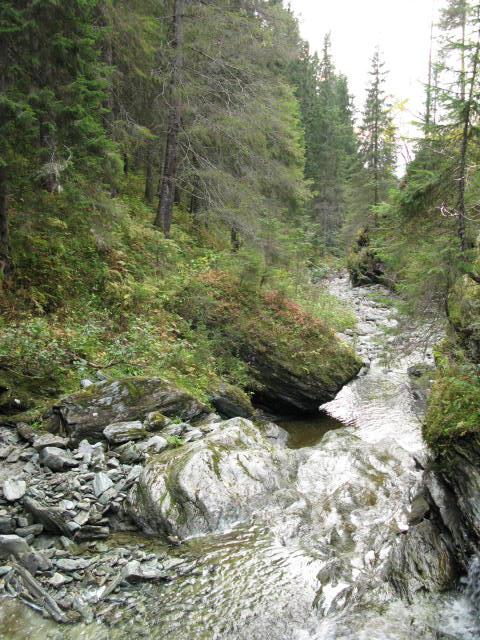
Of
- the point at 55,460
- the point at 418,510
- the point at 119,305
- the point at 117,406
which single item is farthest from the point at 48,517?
the point at 119,305

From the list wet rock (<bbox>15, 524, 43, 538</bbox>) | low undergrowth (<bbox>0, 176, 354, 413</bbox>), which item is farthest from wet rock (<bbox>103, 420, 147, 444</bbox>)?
wet rock (<bbox>15, 524, 43, 538</bbox>)

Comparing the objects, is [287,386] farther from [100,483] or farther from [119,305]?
[100,483]

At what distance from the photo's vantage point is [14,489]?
5.84m

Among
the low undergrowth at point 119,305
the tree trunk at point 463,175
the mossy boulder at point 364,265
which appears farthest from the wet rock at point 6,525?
the mossy boulder at point 364,265

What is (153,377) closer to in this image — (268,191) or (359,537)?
(359,537)

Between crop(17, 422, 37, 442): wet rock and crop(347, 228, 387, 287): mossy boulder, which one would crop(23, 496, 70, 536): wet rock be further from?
crop(347, 228, 387, 287): mossy boulder

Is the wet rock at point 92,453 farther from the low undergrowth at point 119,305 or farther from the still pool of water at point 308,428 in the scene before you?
the still pool of water at point 308,428

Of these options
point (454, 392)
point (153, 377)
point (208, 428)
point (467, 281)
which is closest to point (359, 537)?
point (454, 392)

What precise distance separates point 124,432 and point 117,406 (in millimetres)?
553

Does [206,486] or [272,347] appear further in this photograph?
[272,347]

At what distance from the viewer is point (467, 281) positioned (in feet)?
29.6

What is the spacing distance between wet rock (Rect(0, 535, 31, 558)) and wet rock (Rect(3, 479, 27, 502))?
2.28 feet

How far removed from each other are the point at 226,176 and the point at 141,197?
17.3ft

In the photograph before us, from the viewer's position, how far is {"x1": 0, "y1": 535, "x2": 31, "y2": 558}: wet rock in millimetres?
5055
